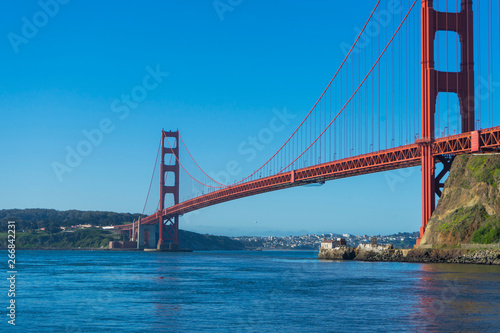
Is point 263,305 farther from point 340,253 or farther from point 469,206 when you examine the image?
point 340,253

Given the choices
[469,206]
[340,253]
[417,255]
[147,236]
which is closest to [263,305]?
[469,206]

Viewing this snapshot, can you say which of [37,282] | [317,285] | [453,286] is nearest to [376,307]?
[453,286]

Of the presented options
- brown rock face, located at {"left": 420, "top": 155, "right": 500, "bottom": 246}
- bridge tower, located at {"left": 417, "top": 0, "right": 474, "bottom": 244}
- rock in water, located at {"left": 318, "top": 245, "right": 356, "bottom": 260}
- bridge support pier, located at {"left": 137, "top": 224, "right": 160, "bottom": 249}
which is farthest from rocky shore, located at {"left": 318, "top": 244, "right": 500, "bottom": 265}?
bridge support pier, located at {"left": 137, "top": 224, "right": 160, "bottom": 249}

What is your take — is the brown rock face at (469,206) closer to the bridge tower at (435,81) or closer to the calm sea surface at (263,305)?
the bridge tower at (435,81)

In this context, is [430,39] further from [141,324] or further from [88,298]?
[141,324]

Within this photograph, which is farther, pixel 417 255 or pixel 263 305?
pixel 417 255

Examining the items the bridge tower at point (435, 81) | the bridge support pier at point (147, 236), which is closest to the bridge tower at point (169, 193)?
the bridge support pier at point (147, 236)

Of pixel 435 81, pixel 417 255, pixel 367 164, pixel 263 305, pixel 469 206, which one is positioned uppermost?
pixel 435 81
